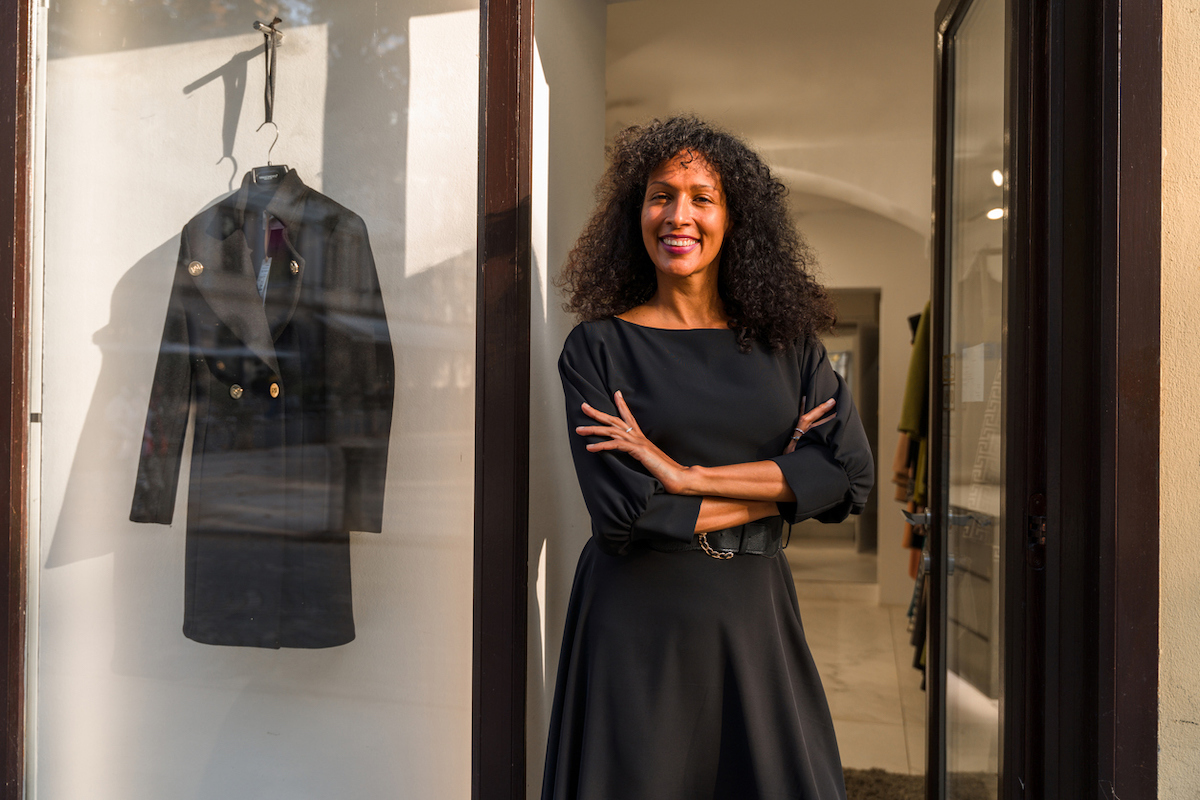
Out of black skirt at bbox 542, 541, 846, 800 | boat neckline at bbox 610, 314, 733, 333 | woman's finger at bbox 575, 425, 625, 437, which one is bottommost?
black skirt at bbox 542, 541, 846, 800

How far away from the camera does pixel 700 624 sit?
1.32 metres

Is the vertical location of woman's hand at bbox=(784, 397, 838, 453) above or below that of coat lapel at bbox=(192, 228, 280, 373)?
below

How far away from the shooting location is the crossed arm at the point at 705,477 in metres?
1.26

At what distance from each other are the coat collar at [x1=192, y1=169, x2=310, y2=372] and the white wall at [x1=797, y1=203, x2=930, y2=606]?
403cm

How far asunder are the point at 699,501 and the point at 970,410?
2.76 ft

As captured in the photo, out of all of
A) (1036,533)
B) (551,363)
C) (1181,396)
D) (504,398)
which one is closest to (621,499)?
(504,398)

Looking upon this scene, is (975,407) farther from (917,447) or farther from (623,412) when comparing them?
(917,447)

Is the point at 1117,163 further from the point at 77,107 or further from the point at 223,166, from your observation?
the point at 77,107

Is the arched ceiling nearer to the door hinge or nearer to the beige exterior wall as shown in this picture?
the beige exterior wall

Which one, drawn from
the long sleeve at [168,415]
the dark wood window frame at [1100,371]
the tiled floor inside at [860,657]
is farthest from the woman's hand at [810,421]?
the tiled floor inside at [860,657]

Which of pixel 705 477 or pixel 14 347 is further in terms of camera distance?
pixel 14 347

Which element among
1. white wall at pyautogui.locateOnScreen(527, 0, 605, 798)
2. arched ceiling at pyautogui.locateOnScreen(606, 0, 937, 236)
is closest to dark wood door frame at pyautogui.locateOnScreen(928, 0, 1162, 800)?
white wall at pyautogui.locateOnScreen(527, 0, 605, 798)

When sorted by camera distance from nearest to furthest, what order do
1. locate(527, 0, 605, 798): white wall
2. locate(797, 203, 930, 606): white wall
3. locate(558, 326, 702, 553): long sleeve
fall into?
locate(558, 326, 702, 553): long sleeve, locate(527, 0, 605, 798): white wall, locate(797, 203, 930, 606): white wall

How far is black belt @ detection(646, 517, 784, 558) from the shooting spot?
1.32 metres
